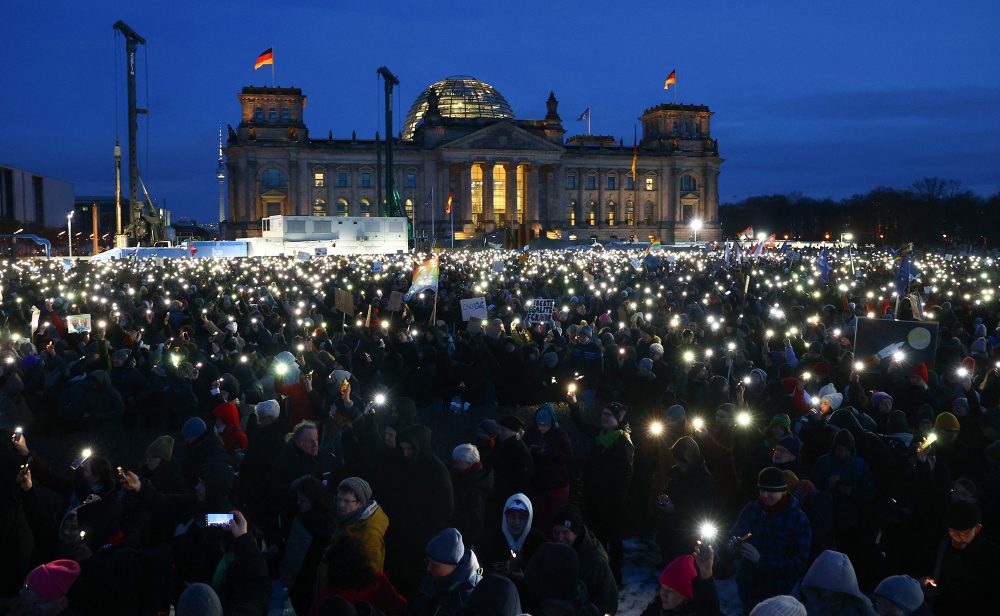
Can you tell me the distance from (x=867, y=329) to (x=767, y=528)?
271 inches

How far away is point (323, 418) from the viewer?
30.8 ft

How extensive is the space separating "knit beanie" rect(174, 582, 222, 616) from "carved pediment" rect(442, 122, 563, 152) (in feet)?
283

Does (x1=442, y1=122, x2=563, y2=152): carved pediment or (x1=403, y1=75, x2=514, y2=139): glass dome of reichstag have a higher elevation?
(x1=403, y1=75, x2=514, y2=139): glass dome of reichstag

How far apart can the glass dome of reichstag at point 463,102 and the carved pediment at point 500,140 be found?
10643 mm

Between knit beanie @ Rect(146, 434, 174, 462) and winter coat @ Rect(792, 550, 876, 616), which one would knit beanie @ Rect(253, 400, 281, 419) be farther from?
winter coat @ Rect(792, 550, 876, 616)

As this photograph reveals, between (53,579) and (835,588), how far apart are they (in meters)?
3.76

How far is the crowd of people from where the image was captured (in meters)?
4.38

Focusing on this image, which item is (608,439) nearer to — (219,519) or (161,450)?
(219,519)

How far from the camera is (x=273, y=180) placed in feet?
286

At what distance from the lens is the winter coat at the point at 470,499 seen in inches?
235

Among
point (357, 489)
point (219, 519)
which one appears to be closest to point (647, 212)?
point (357, 489)

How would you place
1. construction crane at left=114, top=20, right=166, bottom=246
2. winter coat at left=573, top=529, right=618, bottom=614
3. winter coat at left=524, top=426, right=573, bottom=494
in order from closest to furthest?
1. winter coat at left=573, top=529, right=618, bottom=614
2. winter coat at left=524, top=426, right=573, bottom=494
3. construction crane at left=114, top=20, right=166, bottom=246

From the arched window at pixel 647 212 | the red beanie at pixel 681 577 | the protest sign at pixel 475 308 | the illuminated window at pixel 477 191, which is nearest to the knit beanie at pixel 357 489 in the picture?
the red beanie at pixel 681 577

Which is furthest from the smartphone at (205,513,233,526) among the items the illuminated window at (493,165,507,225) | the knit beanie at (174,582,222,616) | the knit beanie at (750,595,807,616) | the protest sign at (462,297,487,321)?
the illuminated window at (493,165,507,225)
